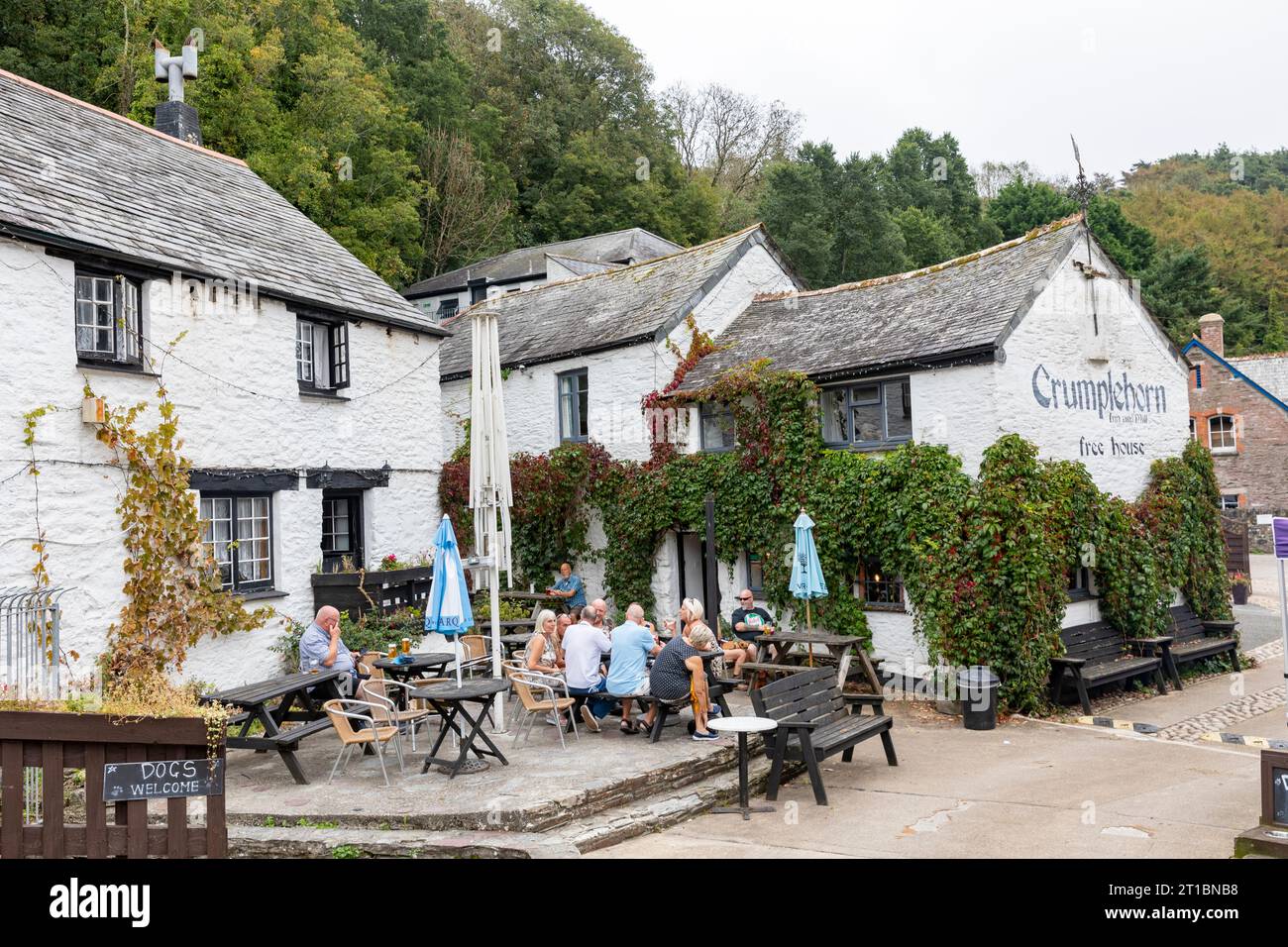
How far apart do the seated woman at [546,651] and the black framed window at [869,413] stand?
5636 mm

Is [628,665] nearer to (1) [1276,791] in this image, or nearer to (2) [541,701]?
(2) [541,701]

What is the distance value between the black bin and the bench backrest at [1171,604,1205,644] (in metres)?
5.70

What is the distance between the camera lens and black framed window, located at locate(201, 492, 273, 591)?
13617 millimetres

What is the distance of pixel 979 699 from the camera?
41.9 feet

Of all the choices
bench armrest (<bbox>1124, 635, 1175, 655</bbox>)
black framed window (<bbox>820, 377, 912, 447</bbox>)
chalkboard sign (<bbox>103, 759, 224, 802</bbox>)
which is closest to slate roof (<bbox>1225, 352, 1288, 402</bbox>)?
bench armrest (<bbox>1124, 635, 1175, 655</bbox>)

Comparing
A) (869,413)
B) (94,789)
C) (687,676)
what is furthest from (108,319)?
(869,413)

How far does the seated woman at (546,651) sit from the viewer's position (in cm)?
1116

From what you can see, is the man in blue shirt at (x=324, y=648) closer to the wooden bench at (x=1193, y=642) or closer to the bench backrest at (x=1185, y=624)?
the wooden bench at (x=1193, y=642)

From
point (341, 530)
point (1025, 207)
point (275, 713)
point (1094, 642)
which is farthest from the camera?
point (1025, 207)

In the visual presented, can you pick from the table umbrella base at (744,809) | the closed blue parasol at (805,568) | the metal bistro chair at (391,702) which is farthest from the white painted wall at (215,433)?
the table umbrella base at (744,809)

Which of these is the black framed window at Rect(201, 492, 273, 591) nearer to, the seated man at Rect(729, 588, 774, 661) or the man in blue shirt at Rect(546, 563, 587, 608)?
the man in blue shirt at Rect(546, 563, 587, 608)

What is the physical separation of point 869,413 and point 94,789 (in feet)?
38.4

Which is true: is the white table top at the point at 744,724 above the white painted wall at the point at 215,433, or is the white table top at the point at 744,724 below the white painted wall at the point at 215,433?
below
